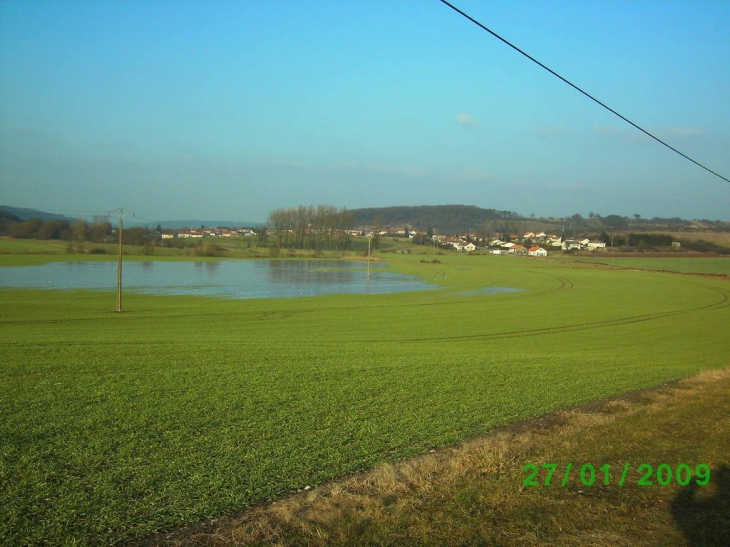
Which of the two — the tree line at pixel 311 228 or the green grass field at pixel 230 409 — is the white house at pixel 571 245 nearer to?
the tree line at pixel 311 228

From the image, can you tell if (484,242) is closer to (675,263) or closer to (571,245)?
(571,245)

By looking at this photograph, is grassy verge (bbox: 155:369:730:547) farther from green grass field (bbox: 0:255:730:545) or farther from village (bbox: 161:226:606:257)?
village (bbox: 161:226:606:257)

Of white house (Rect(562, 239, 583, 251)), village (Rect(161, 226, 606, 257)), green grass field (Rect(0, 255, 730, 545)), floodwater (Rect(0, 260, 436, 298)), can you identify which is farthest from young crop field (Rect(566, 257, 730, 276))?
green grass field (Rect(0, 255, 730, 545))

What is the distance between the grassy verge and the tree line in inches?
5204

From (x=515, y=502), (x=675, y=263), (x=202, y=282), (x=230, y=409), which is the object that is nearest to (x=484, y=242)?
(x=675, y=263)

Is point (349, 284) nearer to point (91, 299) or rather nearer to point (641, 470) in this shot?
point (91, 299)

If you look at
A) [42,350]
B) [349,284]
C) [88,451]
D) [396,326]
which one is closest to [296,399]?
A: [88,451]

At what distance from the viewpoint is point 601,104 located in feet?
40.6

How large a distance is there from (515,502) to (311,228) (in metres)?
138

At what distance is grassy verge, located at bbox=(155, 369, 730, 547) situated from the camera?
175 inches

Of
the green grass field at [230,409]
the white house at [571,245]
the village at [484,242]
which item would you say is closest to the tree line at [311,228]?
the village at [484,242]

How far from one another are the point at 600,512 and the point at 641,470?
1.29 meters

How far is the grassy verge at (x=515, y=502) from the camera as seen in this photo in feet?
14.6

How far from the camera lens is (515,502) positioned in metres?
5.02
